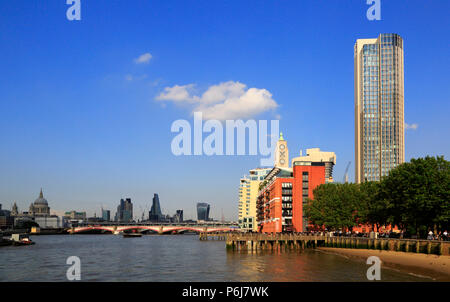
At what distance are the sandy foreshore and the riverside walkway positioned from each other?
4.83ft

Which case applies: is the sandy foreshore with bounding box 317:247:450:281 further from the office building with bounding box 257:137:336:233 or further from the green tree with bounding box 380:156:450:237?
the office building with bounding box 257:137:336:233

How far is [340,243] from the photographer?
361 feet

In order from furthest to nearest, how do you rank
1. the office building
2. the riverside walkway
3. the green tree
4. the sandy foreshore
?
the office building, the green tree, the riverside walkway, the sandy foreshore

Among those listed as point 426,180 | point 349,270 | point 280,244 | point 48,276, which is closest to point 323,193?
point 280,244

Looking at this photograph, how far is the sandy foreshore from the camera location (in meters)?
61.2

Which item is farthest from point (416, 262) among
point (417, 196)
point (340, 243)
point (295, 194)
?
point (295, 194)

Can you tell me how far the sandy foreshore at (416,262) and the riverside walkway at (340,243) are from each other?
1.47 metres

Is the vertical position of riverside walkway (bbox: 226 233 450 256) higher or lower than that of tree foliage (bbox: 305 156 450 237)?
lower

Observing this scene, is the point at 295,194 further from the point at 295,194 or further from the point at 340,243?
the point at 340,243

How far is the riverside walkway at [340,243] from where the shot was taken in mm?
73669

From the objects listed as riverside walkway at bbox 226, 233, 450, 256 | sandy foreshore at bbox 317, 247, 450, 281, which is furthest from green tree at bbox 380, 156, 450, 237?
sandy foreshore at bbox 317, 247, 450, 281

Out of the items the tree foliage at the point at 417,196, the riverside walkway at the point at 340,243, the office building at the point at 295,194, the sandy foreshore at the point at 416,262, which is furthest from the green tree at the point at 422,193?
the office building at the point at 295,194
